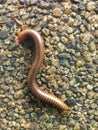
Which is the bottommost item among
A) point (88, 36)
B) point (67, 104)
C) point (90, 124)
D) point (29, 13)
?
point (90, 124)

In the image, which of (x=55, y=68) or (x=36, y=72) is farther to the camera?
(x=55, y=68)

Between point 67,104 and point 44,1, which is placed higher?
point 44,1

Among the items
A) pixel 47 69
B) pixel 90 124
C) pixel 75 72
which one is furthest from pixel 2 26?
pixel 90 124

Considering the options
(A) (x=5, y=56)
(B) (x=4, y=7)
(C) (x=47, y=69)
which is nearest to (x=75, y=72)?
(C) (x=47, y=69)

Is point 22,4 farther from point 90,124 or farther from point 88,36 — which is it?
point 90,124

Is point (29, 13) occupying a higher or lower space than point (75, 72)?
higher

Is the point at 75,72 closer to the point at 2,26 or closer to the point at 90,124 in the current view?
the point at 90,124
